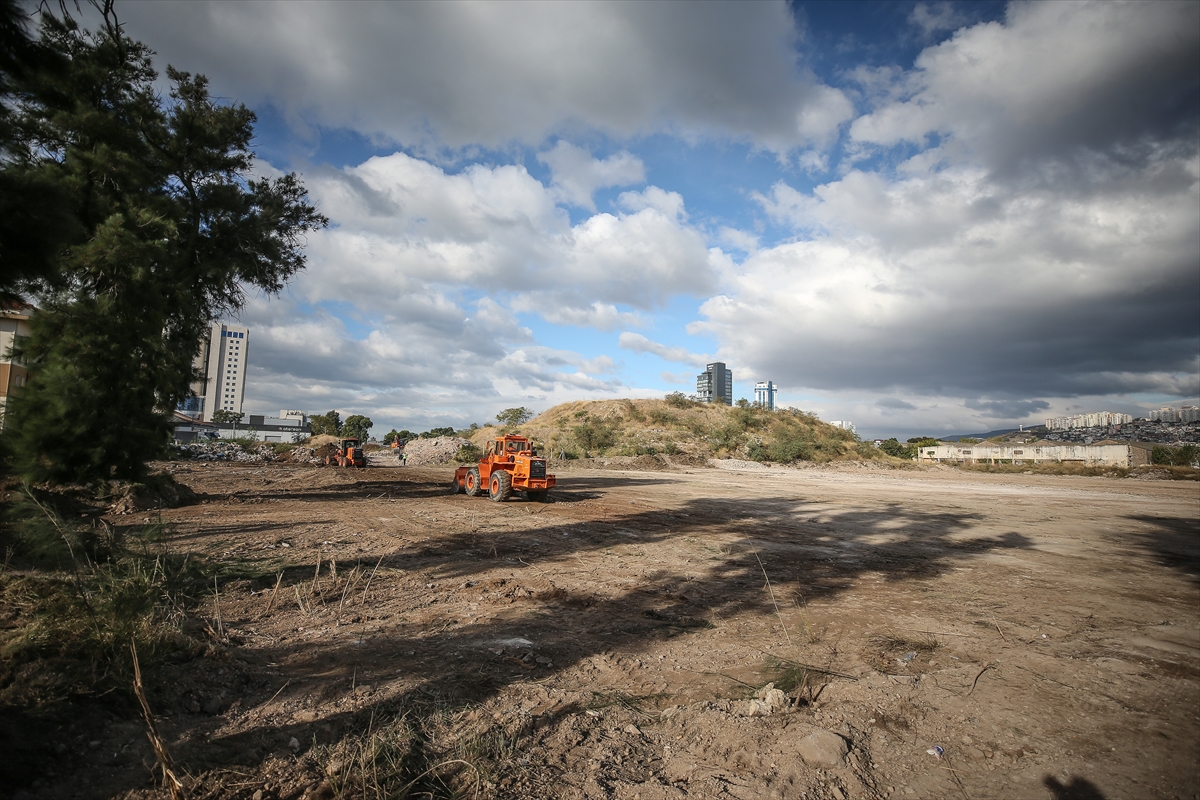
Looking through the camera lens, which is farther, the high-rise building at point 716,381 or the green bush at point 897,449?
the high-rise building at point 716,381

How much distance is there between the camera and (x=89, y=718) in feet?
10.3

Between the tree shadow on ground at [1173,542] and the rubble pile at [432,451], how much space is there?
130ft

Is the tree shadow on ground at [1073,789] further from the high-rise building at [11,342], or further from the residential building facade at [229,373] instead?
the residential building facade at [229,373]

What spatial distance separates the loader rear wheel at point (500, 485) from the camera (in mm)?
17078

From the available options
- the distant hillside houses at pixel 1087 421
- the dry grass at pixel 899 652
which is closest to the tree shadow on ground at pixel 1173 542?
A: the dry grass at pixel 899 652

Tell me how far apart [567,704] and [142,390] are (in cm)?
1479

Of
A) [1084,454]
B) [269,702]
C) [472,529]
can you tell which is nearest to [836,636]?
[269,702]

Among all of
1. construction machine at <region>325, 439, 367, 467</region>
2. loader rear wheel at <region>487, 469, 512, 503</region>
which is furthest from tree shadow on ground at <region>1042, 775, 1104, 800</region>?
construction machine at <region>325, 439, 367, 467</region>

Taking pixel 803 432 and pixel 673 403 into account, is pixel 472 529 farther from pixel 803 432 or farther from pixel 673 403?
pixel 673 403

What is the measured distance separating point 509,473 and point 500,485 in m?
0.50

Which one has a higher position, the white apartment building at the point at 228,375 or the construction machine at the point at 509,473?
the white apartment building at the point at 228,375

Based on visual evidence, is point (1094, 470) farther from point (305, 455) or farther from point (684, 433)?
point (305, 455)

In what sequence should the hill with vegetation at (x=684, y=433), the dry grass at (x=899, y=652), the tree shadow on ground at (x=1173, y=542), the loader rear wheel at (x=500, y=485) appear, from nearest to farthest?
the dry grass at (x=899, y=652) < the tree shadow on ground at (x=1173, y=542) < the loader rear wheel at (x=500, y=485) < the hill with vegetation at (x=684, y=433)

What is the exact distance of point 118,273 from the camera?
12406 mm
